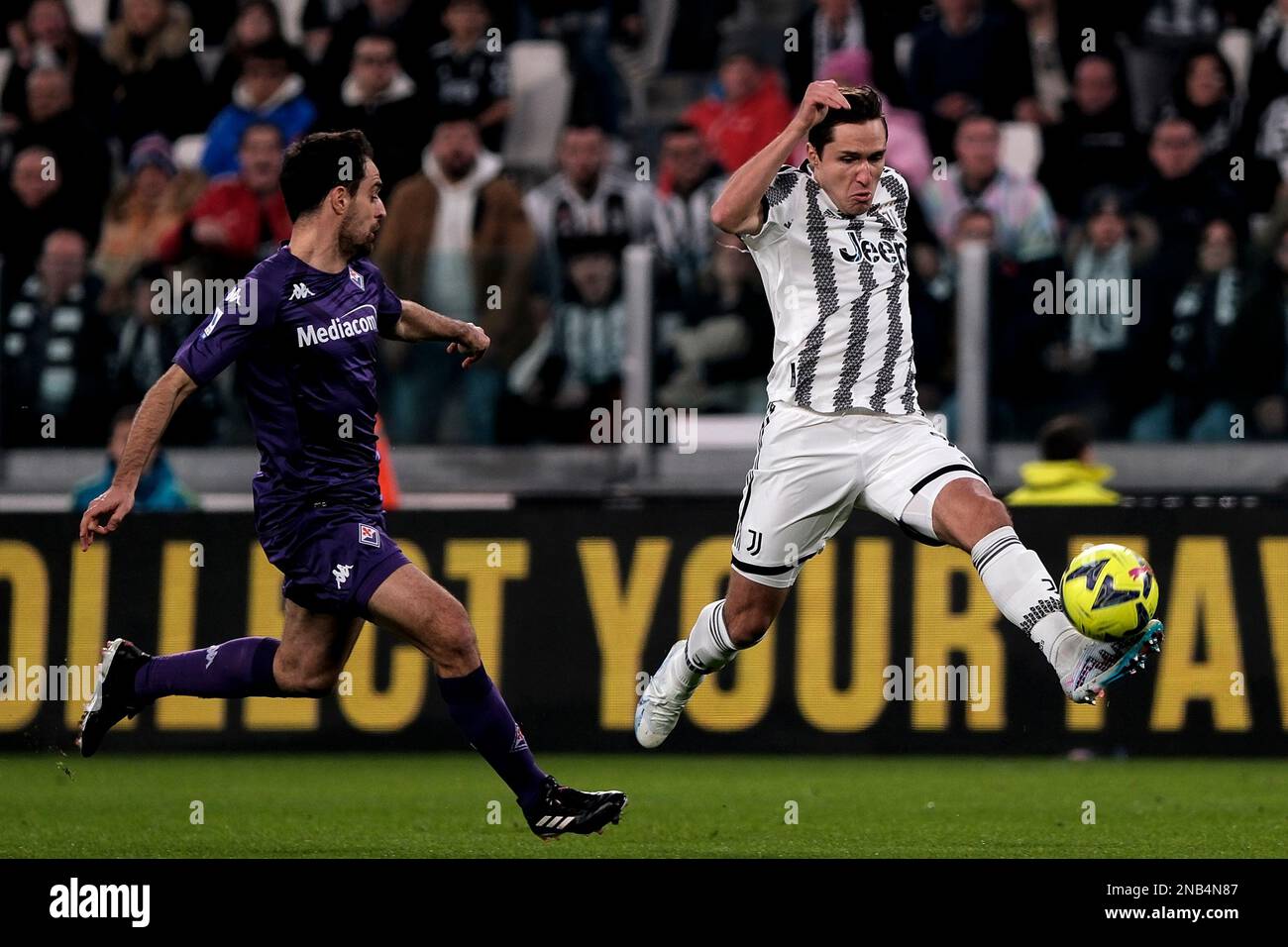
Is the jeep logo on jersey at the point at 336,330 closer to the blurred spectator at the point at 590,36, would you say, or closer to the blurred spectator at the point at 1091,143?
the blurred spectator at the point at 1091,143

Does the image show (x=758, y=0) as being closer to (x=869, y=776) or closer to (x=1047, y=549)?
(x=1047, y=549)

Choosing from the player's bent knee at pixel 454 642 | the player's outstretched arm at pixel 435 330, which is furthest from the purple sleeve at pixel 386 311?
the player's bent knee at pixel 454 642

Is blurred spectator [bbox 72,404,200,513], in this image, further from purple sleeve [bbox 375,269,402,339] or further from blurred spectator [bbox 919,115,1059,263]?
blurred spectator [bbox 919,115,1059,263]

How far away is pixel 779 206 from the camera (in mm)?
7410

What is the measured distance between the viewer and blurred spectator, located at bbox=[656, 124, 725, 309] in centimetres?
1216

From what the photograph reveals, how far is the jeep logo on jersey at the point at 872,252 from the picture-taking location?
7.43 meters

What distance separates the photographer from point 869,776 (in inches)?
392

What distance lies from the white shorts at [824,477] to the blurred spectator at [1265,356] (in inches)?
154

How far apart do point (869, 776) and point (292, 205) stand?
4.25 metres

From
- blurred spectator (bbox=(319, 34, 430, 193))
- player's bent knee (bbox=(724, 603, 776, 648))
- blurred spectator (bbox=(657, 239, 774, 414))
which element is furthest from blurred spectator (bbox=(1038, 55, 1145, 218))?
player's bent knee (bbox=(724, 603, 776, 648))

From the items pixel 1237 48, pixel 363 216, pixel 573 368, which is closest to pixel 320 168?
pixel 363 216

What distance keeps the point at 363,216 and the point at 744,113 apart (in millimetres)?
7051

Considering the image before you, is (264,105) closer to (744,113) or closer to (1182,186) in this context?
(744,113)
